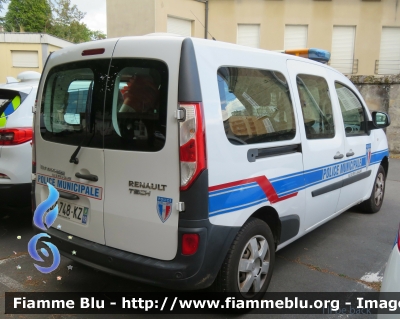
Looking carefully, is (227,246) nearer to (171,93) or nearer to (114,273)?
(114,273)

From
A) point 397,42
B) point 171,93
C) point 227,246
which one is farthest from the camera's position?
point 397,42

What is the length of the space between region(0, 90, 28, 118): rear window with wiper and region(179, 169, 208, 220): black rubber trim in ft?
9.23

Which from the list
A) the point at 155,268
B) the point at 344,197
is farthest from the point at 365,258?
the point at 155,268

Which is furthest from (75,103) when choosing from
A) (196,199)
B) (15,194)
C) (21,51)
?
(21,51)

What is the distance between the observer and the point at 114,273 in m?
2.59

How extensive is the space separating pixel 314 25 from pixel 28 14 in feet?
134

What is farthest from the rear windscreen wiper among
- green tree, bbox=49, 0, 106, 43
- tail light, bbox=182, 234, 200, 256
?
green tree, bbox=49, 0, 106, 43

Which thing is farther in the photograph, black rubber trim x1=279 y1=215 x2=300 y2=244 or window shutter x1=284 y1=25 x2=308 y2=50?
window shutter x1=284 y1=25 x2=308 y2=50

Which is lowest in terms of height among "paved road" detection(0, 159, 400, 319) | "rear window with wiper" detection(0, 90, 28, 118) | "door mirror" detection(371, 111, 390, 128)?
"paved road" detection(0, 159, 400, 319)

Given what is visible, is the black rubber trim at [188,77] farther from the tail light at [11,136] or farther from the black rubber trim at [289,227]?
the tail light at [11,136]

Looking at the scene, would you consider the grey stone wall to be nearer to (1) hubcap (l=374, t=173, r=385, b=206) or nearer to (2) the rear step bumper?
(1) hubcap (l=374, t=173, r=385, b=206)

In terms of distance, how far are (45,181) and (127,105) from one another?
1.11 m

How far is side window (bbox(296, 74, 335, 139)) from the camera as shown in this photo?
3443 millimetres

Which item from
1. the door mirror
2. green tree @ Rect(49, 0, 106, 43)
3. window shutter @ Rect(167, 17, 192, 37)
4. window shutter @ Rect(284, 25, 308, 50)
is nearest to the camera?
the door mirror
